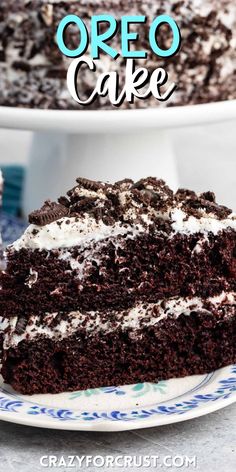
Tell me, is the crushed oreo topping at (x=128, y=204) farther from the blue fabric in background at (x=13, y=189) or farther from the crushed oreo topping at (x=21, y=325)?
the blue fabric in background at (x=13, y=189)

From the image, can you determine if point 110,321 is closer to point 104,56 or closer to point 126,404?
point 126,404

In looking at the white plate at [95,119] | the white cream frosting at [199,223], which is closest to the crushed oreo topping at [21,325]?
the white cream frosting at [199,223]

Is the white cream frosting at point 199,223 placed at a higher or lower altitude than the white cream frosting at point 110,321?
higher

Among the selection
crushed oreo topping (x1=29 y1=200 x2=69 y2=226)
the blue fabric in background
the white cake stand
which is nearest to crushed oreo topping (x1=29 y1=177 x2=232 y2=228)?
crushed oreo topping (x1=29 y1=200 x2=69 y2=226)

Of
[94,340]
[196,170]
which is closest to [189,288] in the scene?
[94,340]

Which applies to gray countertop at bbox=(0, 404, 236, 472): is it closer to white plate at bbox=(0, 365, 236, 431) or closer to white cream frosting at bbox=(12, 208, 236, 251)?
white plate at bbox=(0, 365, 236, 431)
